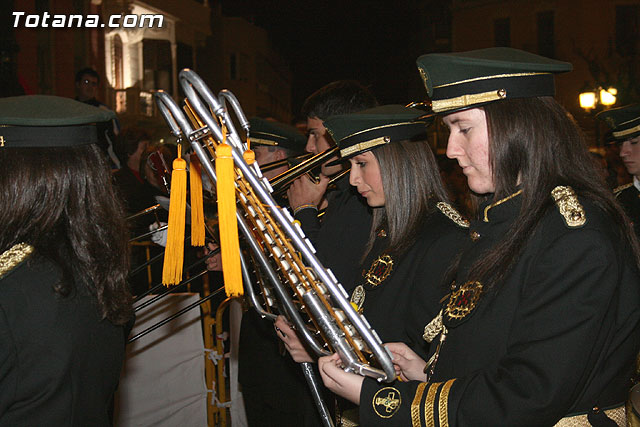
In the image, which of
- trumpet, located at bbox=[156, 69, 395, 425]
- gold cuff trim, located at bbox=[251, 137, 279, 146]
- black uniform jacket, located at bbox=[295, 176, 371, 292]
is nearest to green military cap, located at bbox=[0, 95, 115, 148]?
trumpet, located at bbox=[156, 69, 395, 425]

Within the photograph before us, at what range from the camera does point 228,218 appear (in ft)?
6.17

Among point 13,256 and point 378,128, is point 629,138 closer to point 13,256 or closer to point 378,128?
point 378,128

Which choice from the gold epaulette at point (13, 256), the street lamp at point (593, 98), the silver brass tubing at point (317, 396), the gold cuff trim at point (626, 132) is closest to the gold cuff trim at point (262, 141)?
the silver brass tubing at point (317, 396)

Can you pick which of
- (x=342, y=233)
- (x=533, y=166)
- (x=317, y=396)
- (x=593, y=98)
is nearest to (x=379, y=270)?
(x=317, y=396)

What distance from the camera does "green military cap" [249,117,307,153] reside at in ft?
14.8

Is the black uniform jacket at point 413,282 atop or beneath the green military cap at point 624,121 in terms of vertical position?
beneath

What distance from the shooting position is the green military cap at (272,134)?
4.52 m

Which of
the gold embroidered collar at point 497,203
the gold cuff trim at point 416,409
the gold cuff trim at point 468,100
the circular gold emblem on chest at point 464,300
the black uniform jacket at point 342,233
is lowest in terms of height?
the gold cuff trim at point 416,409

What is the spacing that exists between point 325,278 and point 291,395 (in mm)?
2010

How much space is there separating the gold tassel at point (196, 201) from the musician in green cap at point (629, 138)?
10.6ft

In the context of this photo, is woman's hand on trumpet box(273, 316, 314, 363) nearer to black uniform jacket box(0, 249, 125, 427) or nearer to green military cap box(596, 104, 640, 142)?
black uniform jacket box(0, 249, 125, 427)

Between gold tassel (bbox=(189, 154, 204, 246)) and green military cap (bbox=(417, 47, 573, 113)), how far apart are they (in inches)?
35.4

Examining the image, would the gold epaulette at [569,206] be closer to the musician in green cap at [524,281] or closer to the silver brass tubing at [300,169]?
the musician in green cap at [524,281]

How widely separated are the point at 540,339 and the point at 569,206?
376 mm
